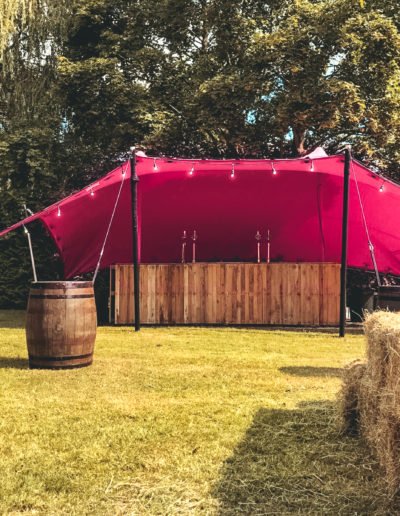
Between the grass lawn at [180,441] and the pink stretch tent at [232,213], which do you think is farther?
the pink stretch tent at [232,213]

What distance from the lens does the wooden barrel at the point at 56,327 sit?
524 centimetres

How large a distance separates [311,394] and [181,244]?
24.1 feet

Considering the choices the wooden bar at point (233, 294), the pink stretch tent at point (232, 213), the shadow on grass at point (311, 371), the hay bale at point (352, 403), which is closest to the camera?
the hay bale at point (352, 403)

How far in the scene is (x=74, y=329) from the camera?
5289mm

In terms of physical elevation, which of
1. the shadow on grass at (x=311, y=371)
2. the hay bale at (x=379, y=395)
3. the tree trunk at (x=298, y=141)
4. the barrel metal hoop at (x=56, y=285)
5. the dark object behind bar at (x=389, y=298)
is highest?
the tree trunk at (x=298, y=141)

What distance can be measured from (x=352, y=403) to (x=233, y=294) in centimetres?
632

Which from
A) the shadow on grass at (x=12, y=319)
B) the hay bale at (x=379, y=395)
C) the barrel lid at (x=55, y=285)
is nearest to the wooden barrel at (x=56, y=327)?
the barrel lid at (x=55, y=285)

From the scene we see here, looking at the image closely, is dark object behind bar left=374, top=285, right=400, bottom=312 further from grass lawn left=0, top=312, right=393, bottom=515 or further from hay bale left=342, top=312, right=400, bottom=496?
hay bale left=342, top=312, right=400, bottom=496

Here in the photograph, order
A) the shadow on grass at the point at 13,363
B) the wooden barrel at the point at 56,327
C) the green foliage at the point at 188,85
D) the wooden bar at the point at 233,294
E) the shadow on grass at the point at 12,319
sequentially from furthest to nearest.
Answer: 1. the green foliage at the point at 188,85
2. the wooden bar at the point at 233,294
3. the shadow on grass at the point at 12,319
4. the shadow on grass at the point at 13,363
5. the wooden barrel at the point at 56,327

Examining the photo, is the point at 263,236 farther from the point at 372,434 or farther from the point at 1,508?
the point at 1,508

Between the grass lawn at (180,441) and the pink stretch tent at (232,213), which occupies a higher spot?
the pink stretch tent at (232,213)

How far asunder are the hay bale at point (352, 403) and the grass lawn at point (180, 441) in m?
0.09

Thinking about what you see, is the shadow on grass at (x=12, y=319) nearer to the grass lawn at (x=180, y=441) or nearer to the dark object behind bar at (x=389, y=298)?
the grass lawn at (x=180, y=441)

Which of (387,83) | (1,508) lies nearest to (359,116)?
(387,83)
